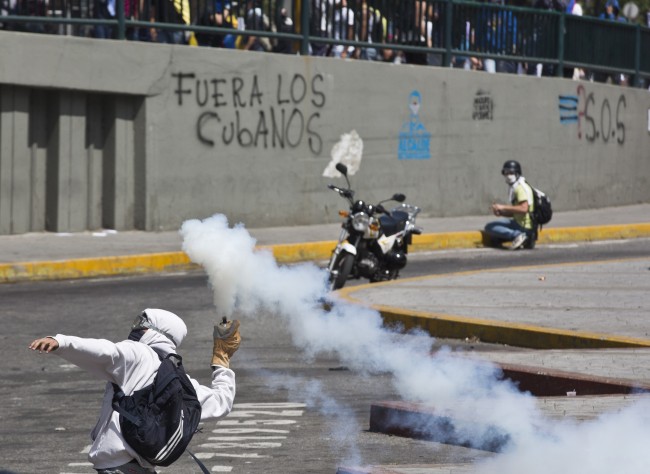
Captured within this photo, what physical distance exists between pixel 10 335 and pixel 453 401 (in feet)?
16.0

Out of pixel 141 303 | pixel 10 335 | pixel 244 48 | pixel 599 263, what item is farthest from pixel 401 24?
pixel 10 335

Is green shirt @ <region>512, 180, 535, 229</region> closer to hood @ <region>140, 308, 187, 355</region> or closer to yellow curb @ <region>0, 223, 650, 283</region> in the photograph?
yellow curb @ <region>0, 223, 650, 283</region>

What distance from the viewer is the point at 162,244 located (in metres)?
18.2

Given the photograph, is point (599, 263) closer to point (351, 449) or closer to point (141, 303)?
point (141, 303)

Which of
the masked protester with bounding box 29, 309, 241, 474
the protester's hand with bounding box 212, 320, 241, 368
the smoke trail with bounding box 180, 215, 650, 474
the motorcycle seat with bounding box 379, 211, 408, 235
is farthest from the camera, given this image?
the motorcycle seat with bounding box 379, 211, 408, 235

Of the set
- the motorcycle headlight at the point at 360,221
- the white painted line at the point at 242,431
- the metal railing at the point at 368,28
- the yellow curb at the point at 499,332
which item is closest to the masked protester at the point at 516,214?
the metal railing at the point at 368,28

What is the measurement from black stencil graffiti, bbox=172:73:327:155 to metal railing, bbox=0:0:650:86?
714 mm

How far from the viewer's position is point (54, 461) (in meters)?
8.25

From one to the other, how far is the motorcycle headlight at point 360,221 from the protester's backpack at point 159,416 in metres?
8.89

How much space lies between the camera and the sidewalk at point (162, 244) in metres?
16.3

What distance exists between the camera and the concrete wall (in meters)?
18.7

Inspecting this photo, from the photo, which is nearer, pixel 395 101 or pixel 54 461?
pixel 54 461

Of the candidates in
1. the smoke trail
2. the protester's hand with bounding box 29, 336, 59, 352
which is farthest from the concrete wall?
the protester's hand with bounding box 29, 336, 59, 352

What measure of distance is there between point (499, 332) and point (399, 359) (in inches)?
78.3
